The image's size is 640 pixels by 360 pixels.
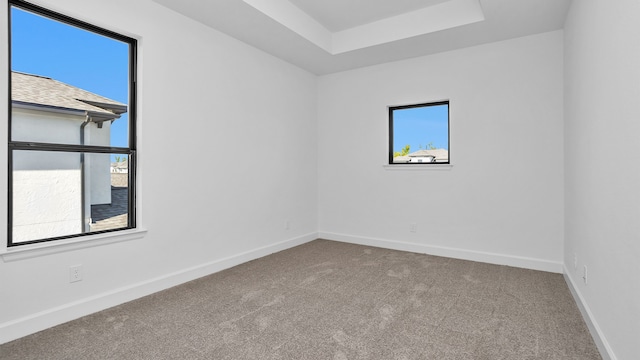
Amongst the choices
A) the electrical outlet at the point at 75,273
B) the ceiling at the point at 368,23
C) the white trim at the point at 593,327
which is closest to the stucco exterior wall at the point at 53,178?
the electrical outlet at the point at 75,273

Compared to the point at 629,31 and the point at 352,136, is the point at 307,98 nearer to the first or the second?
the point at 352,136

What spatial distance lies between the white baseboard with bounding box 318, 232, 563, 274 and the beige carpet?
0.55 feet

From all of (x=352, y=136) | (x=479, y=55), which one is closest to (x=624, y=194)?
(x=479, y=55)

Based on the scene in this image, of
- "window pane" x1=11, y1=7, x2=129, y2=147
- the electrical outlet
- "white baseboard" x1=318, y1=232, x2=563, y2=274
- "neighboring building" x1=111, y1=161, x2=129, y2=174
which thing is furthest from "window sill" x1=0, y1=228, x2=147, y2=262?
"white baseboard" x1=318, y1=232, x2=563, y2=274

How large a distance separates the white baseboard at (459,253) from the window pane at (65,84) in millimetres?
3185

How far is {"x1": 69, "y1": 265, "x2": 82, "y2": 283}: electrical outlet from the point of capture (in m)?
2.34

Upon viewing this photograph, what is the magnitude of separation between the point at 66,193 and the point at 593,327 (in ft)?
12.2

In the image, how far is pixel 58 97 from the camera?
2373mm

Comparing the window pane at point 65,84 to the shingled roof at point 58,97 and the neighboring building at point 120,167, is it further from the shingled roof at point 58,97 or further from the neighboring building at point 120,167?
the neighboring building at point 120,167

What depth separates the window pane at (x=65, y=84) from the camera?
219cm

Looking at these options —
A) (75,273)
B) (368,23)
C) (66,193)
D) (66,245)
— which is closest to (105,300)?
(75,273)

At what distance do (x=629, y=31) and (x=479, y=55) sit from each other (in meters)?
2.46

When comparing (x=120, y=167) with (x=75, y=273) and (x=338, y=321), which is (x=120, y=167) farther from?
(x=338, y=321)

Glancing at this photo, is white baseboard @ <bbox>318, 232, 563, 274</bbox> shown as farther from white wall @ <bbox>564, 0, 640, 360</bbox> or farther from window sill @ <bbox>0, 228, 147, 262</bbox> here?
window sill @ <bbox>0, 228, 147, 262</bbox>
